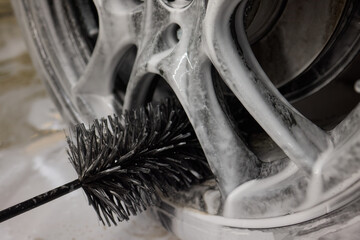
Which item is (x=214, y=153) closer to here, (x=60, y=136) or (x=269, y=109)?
(x=269, y=109)

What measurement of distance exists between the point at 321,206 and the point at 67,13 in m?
0.62

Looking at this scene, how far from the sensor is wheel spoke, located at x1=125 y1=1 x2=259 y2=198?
1.81ft

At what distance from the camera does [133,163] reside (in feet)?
2.01

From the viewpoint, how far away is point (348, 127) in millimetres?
467

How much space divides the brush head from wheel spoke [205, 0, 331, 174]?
15 cm

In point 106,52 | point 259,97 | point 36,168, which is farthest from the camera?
point 36,168

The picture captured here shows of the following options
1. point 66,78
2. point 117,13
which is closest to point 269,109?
point 117,13

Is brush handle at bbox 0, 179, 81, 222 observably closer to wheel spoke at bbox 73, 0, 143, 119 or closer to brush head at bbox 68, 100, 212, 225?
brush head at bbox 68, 100, 212, 225

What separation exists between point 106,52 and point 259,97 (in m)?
0.34

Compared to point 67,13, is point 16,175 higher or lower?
lower

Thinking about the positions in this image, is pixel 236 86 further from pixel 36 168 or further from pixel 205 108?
pixel 36 168

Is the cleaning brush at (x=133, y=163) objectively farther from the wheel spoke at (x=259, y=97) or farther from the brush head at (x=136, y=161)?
the wheel spoke at (x=259, y=97)

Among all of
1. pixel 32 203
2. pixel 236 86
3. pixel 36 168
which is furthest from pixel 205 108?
pixel 36 168

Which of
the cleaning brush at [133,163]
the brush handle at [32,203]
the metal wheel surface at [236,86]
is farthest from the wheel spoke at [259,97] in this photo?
the brush handle at [32,203]
